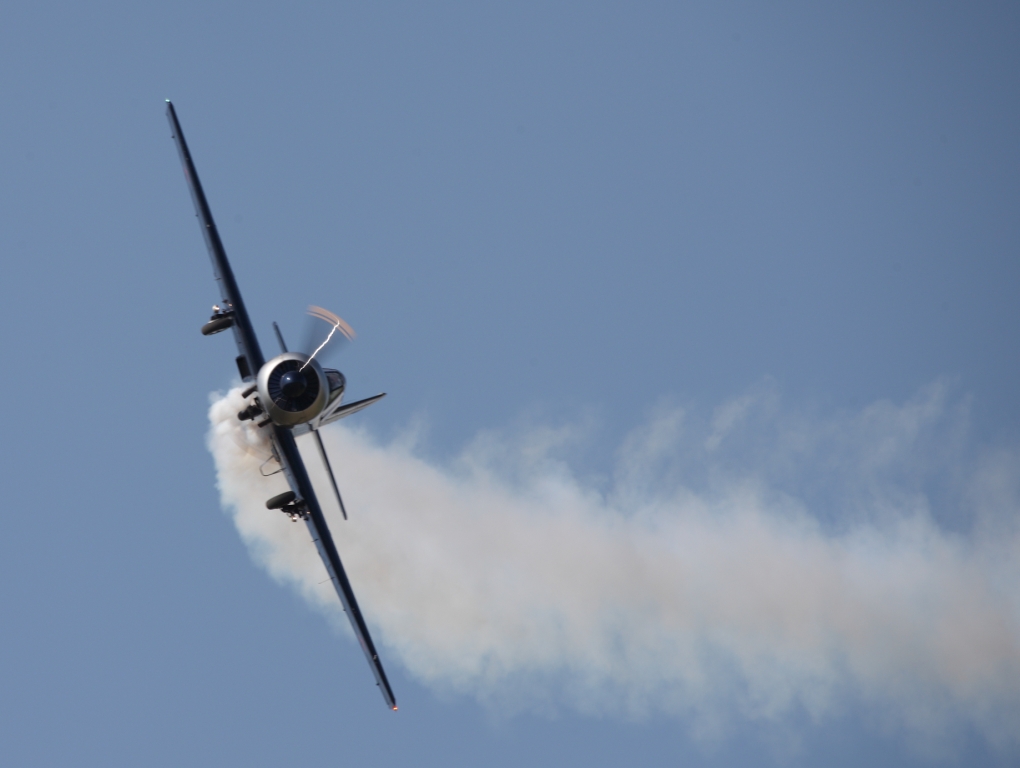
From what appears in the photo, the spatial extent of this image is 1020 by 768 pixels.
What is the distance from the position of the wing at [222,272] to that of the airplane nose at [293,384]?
366 cm

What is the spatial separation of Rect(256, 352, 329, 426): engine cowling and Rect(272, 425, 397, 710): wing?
2945 millimetres

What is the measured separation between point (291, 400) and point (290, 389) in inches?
22.4

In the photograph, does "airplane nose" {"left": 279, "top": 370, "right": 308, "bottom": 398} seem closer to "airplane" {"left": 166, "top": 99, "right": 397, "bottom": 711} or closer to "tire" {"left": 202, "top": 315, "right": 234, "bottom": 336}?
"airplane" {"left": 166, "top": 99, "right": 397, "bottom": 711}

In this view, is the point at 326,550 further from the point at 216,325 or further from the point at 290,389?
the point at 216,325

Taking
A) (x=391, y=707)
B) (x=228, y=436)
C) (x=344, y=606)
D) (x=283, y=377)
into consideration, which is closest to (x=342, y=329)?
(x=283, y=377)

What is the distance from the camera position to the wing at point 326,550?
6072cm

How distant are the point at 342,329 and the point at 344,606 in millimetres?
14006

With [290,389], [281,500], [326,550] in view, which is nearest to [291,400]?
[290,389]

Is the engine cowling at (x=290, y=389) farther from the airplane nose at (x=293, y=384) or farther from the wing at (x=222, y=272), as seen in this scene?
the wing at (x=222, y=272)

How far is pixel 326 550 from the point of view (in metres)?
61.3

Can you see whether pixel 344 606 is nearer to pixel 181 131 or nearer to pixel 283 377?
pixel 283 377

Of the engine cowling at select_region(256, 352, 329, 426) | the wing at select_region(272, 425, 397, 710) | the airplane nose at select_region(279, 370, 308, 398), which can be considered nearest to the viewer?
the airplane nose at select_region(279, 370, 308, 398)

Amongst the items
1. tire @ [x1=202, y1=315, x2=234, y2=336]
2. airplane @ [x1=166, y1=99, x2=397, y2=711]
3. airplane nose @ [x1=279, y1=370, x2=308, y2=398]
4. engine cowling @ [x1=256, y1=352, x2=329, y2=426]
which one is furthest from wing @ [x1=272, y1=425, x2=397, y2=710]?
tire @ [x1=202, y1=315, x2=234, y2=336]

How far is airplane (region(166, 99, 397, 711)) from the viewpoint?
5725 cm
